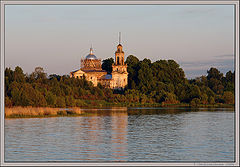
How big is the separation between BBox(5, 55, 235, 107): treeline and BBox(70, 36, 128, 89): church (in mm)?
2907

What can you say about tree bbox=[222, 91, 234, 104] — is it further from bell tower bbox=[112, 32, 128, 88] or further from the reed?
the reed

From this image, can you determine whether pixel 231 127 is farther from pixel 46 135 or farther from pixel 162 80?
pixel 162 80

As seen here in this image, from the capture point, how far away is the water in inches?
1011

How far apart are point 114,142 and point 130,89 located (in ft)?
283

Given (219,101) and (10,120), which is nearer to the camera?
(10,120)

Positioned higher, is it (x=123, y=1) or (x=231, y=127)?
(x=123, y=1)

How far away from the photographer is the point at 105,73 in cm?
14312

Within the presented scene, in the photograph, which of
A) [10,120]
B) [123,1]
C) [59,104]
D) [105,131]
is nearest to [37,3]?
[123,1]

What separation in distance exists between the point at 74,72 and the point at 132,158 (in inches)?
4531

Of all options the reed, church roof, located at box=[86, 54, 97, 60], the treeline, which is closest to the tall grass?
the reed

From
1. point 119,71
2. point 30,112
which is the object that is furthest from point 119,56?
point 30,112

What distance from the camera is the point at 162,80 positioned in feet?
419

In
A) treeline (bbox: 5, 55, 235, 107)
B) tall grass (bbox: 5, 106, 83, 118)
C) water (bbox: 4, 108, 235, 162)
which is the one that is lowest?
water (bbox: 4, 108, 235, 162)

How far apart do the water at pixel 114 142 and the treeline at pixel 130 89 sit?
9049 millimetres
